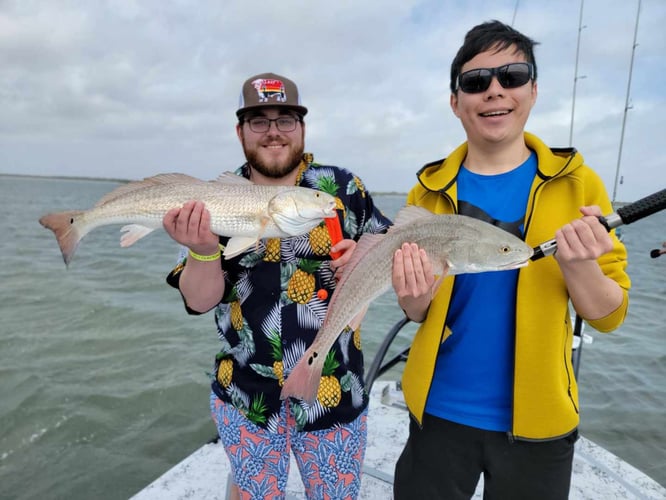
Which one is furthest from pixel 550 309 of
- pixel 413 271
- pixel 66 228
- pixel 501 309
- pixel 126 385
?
pixel 126 385

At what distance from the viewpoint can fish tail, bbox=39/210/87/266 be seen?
273 centimetres

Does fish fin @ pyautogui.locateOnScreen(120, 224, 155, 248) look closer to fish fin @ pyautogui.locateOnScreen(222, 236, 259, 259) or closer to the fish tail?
the fish tail

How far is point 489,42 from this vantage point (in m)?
2.36

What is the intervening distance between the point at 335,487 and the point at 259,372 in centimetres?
82

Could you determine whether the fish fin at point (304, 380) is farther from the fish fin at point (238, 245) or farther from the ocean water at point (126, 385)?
the ocean water at point (126, 385)

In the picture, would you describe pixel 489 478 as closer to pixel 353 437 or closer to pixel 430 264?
pixel 353 437

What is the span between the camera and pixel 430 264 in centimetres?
227

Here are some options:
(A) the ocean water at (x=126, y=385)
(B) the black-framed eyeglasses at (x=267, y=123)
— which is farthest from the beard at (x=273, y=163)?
(A) the ocean water at (x=126, y=385)

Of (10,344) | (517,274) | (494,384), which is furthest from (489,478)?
(10,344)

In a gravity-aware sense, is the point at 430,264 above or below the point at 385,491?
above

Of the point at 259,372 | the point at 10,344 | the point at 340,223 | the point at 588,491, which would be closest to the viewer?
the point at 259,372

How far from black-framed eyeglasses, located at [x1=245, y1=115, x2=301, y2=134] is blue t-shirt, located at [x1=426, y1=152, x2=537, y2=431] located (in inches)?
44.3

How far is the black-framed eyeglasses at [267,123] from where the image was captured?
272cm

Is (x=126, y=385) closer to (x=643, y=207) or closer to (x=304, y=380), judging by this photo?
(x=304, y=380)
